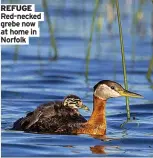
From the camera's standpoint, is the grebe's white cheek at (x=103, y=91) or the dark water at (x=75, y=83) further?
the grebe's white cheek at (x=103, y=91)

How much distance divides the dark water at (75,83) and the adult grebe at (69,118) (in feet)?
0.57

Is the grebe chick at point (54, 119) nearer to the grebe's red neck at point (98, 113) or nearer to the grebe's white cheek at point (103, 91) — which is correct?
the grebe's red neck at point (98, 113)

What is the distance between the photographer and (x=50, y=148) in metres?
10.5

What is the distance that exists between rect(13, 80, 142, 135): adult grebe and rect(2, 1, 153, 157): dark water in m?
0.17

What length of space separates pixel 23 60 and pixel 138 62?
2656mm

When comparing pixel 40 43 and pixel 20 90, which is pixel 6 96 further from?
pixel 40 43

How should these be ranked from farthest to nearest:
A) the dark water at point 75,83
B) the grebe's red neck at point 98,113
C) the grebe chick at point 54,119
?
the grebe's red neck at point 98,113
the grebe chick at point 54,119
the dark water at point 75,83

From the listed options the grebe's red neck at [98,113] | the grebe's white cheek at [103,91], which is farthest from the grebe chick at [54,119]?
the grebe's white cheek at [103,91]

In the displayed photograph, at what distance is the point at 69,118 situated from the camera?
1137 centimetres

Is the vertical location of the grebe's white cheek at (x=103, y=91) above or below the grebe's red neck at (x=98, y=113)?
above

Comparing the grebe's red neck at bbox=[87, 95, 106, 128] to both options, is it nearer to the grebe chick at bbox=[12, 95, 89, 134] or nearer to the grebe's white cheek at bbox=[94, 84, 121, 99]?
the grebe's white cheek at bbox=[94, 84, 121, 99]

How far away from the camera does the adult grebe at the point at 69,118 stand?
11.3 meters

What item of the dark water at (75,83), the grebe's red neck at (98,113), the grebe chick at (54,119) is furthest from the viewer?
the grebe's red neck at (98,113)

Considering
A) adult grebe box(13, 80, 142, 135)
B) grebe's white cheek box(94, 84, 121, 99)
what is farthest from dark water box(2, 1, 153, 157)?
grebe's white cheek box(94, 84, 121, 99)
